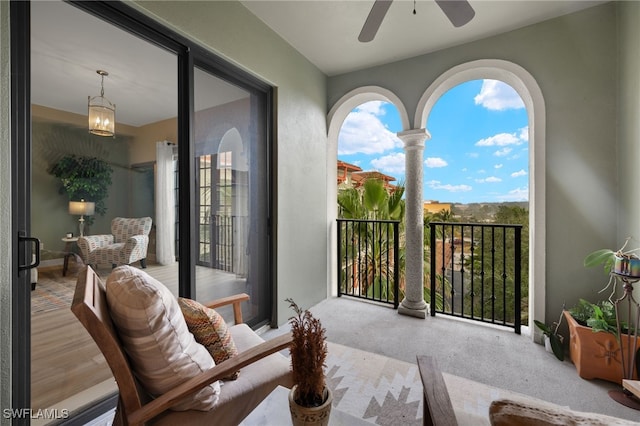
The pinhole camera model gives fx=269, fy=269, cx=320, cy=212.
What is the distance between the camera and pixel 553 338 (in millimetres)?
2154

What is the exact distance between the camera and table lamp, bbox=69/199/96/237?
4.67ft

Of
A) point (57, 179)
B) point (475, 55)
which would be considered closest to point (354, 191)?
point (475, 55)

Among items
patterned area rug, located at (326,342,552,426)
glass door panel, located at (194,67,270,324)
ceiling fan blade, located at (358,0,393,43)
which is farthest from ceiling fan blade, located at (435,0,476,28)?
patterned area rug, located at (326,342,552,426)

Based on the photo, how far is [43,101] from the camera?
1280 mm

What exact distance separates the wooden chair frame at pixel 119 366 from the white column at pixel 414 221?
243 centimetres

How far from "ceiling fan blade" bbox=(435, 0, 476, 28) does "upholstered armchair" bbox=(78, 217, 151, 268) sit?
2.19m

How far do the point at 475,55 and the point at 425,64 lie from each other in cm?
48

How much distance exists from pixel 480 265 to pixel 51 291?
3753 millimetres

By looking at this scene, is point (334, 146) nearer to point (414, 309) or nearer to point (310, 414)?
point (414, 309)

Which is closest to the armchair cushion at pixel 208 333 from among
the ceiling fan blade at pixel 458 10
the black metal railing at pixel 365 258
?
the ceiling fan blade at pixel 458 10

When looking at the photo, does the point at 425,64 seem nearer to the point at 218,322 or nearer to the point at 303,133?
the point at 303,133

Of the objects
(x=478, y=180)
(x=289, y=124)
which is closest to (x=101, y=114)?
(x=289, y=124)

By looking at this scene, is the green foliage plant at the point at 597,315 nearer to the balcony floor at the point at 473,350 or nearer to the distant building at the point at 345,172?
the balcony floor at the point at 473,350

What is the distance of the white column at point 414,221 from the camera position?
9.89 ft
